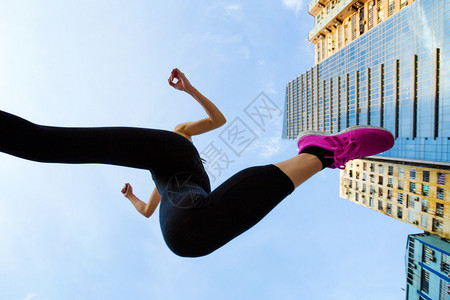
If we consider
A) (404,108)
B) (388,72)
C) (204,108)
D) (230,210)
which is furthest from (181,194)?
(388,72)

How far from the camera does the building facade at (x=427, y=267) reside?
80.2ft

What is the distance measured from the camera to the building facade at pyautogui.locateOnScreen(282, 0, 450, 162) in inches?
1179

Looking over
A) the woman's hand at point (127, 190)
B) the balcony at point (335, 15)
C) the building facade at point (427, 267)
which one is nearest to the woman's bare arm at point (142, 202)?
the woman's hand at point (127, 190)

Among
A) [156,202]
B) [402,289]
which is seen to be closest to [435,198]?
[402,289]

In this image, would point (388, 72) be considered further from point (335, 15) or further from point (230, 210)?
point (230, 210)

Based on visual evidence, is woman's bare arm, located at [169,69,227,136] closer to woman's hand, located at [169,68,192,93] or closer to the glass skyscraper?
woman's hand, located at [169,68,192,93]

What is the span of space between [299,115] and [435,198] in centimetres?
4551

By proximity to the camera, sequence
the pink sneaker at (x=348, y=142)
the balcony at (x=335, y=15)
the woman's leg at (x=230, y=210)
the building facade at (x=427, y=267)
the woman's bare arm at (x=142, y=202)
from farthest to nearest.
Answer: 1. the balcony at (x=335, y=15)
2. the building facade at (x=427, y=267)
3. the woman's bare arm at (x=142, y=202)
4. the pink sneaker at (x=348, y=142)
5. the woman's leg at (x=230, y=210)

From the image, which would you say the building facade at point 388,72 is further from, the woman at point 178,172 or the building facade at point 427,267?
the woman at point 178,172

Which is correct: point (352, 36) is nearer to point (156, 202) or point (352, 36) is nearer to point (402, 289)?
point (402, 289)

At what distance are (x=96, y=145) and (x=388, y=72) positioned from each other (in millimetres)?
49718

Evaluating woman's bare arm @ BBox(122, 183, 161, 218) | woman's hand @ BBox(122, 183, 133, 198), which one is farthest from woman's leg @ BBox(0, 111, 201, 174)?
woman's hand @ BBox(122, 183, 133, 198)


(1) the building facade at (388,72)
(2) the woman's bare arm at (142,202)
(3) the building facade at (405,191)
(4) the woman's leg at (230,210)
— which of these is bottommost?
(3) the building facade at (405,191)

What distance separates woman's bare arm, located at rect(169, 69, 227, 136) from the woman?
0.50 m
